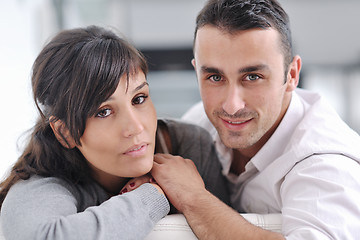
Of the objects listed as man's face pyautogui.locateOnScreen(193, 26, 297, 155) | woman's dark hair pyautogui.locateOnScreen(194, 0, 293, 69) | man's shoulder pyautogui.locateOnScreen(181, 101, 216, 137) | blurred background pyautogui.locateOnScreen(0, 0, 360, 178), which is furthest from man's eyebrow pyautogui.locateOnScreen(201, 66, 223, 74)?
blurred background pyautogui.locateOnScreen(0, 0, 360, 178)

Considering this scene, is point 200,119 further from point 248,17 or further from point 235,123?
point 248,17

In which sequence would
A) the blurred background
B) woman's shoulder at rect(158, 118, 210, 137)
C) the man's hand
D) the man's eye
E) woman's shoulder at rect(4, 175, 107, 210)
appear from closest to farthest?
woman's shoulder at rect(4, 175, 107, 210) → the man's hand → the man's eye → woman's shoulder at rect(158, 118, 210, 137) → the blurred background

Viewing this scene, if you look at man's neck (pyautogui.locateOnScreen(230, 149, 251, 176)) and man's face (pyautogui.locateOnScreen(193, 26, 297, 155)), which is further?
man's neck (pyautogui.locateOnScreen(230, 149, 251, 176))

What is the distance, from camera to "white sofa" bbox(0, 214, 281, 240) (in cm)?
99

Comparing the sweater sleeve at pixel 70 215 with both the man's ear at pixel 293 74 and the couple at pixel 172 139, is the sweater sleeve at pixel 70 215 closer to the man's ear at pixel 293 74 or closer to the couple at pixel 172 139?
the couple at pixel 172 139

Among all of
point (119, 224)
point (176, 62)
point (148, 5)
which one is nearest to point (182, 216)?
point (119, 224)

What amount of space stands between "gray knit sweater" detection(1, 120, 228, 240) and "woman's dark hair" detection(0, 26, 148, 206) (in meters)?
0.07

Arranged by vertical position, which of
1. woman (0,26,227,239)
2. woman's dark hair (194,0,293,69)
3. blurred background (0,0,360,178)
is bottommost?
blurred background (0,0,360,178)

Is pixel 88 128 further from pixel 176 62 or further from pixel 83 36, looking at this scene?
pixel 176 62

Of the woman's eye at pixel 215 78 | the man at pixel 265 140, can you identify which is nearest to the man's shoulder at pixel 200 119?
the man at pixel 265 140

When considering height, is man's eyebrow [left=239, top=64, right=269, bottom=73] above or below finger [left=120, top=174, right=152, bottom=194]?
above

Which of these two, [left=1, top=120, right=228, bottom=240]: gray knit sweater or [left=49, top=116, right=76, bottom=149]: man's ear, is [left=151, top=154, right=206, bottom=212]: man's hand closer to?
[left=1, top=120, right=228, bottom=240]: gray knit sweater

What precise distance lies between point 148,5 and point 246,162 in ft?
12.3

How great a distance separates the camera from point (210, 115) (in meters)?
1.31
